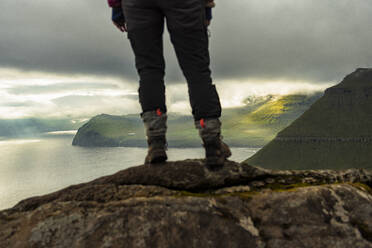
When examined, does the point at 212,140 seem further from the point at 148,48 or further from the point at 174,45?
the point at 148,48

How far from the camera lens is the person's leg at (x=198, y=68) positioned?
15.8 feet

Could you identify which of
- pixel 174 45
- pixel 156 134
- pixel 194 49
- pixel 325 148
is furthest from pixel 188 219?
pixel 325 148

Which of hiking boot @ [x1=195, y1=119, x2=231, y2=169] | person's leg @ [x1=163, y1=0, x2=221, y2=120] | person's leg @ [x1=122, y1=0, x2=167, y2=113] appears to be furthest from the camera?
person's leg @ [x1=122, y1=0, x2=167, y2=113]

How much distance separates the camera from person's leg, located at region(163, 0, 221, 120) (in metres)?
4.78

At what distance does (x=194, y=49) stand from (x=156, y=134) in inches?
64.5

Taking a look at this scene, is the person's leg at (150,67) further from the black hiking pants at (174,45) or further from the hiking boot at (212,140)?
the hiking boot at (212,140)

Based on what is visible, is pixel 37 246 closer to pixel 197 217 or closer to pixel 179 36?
pixel 197 217

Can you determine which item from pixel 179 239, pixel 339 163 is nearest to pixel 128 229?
pixel 179 239

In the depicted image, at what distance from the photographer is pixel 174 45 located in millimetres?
5055

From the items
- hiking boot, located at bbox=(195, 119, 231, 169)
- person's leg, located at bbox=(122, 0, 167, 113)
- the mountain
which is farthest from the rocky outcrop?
the mountain

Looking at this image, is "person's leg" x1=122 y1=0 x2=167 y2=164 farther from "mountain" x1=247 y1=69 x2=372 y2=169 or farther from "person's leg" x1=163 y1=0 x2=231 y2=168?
"mountain" x1=247 y1=69 x2=372 y2=169

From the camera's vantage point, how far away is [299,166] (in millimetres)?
162750

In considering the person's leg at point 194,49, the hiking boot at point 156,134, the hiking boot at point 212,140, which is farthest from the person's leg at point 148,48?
the hiking boot at point 212,140

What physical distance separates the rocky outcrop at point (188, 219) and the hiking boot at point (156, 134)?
2.89 feet
